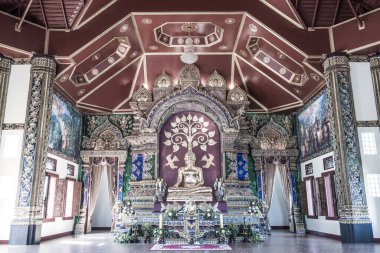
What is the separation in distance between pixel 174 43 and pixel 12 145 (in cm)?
726

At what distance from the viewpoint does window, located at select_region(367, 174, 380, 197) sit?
34.3 ft

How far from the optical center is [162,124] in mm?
15547

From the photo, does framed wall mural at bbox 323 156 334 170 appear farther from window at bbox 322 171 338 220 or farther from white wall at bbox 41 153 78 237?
white wall at bbox 41 153 78 237

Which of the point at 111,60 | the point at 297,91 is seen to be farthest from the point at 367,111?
the point at 111,60

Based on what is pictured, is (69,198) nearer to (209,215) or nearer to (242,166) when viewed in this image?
(209,215)

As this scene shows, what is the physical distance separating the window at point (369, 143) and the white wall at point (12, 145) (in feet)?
35.9

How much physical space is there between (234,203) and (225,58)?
6374 millimetres

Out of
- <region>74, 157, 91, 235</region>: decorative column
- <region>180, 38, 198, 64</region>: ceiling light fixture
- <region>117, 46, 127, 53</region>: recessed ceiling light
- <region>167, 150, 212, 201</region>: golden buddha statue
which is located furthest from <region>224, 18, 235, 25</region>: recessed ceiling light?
<region>74, 157, 91, 235</region>: decorative column

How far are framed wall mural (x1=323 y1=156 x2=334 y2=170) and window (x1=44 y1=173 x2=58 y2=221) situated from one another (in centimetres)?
1069

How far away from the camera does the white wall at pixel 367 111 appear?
1037 cm

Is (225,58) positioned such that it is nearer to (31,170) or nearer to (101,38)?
(101,38)

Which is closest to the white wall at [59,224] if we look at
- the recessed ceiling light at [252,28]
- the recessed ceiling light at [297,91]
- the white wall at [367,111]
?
the recessed ceiling light at [252,28]

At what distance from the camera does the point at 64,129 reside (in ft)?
47.5

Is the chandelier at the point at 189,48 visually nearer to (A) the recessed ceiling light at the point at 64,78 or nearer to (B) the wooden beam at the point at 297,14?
(B) the wooden beam at the point at 297,14
